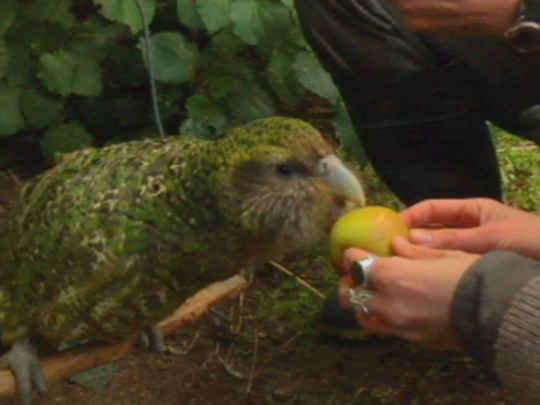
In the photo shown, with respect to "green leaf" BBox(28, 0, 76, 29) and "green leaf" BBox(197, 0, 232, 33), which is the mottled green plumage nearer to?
"green leaf" BBox(197, 0, 232, 33)

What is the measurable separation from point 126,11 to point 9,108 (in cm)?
59

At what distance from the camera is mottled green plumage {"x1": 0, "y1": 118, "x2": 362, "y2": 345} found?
1855mm

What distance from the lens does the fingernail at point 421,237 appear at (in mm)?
1759

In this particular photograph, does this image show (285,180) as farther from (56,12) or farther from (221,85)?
(56,12)

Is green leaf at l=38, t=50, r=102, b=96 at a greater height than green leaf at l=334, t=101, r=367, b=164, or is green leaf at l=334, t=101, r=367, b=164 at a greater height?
green leaf at l=38, t=50, r=102, b=96

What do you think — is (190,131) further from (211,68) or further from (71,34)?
(71,34)

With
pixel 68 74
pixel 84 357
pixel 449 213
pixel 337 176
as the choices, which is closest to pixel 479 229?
pixel 449 213

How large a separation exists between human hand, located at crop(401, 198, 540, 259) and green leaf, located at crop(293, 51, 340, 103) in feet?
3.67

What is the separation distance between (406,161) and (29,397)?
3.98 ft

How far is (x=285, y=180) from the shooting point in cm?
185

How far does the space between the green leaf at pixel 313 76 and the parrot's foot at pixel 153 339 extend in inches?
35.8

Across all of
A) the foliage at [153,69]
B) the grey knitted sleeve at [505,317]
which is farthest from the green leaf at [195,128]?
the grey knitted sleeve at [505,317]

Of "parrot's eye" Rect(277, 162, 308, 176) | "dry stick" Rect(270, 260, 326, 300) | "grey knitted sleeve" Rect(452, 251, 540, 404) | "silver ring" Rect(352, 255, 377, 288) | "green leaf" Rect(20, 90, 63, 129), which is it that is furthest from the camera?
"green leaf" Rect(20, 90, 63, 129)

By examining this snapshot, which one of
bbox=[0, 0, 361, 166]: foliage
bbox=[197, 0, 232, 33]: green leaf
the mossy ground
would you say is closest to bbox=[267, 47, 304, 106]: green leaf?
bbox=[0, 0, 361, 166]: foliage
